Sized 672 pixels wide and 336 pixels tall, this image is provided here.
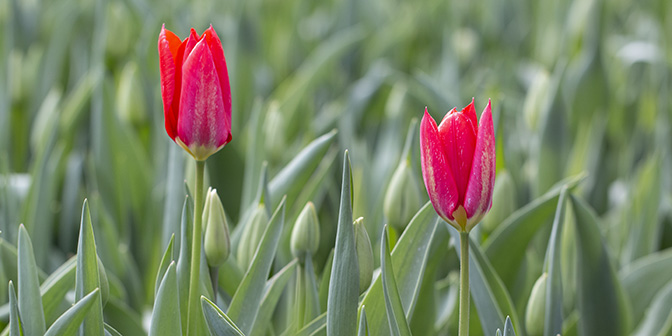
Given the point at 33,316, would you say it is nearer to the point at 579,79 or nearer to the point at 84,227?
the point at 84,227

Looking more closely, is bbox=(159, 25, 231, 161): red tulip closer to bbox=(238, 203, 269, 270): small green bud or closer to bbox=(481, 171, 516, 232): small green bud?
bbox=(238, 203, 269, 270): small green bud

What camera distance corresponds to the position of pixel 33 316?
61 centimetres

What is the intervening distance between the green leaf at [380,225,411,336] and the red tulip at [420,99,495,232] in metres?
0.06

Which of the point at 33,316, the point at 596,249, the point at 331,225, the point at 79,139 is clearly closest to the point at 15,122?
the point at 79,139

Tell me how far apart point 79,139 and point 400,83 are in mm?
581

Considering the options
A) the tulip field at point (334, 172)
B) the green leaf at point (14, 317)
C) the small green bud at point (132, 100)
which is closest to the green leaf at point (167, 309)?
the tulip field at point (334, 172)

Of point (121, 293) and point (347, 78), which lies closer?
point (121, 293)

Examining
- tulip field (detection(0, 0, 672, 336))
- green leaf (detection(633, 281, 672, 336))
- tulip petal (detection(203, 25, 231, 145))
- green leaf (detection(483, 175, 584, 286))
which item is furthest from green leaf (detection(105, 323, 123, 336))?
green leaf (detection(633, 281, 672, 336))

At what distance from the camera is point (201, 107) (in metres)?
0.55

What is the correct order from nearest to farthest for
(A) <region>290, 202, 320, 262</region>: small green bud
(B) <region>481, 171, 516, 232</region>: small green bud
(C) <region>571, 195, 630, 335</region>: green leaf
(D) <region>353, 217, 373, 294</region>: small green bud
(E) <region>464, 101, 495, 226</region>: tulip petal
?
(E) <region>464, 101, 495, 226</region>: tulip petal < (D) <region>353, 217, 373, 294</region>: small green bud < (A) <region>290, 202, 320, 262</region>: small green bud < (C) <region>571, 195, 630, 335</region>: green leaf < (B) <region>481, 171, 516, 232</region>: small green bud

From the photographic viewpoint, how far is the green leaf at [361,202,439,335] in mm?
666

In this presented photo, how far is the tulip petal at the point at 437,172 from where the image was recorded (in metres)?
0.51

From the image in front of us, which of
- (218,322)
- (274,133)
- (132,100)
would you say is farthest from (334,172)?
(218,322)

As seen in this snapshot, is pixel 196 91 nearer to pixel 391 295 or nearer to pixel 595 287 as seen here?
pixel 391 295
